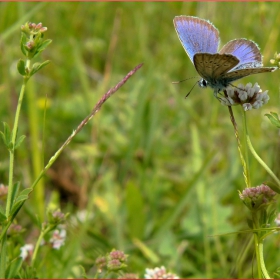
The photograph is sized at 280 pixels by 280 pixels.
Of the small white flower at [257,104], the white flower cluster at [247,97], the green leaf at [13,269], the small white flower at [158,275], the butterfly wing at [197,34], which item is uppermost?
the butterfly wing at [197,34]

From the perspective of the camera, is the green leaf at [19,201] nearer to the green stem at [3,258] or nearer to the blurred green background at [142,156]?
the green stem at [3,258]

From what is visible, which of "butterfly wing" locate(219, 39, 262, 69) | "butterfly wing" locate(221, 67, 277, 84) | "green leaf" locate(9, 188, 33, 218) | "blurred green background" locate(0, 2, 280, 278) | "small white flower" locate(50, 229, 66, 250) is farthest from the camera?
"blurred green background" locate(0, 2, 280, 278)

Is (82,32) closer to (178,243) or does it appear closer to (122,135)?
(122,135)

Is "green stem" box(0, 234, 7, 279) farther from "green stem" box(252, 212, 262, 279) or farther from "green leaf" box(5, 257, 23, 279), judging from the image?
"green stem" box(252, 212, 262, 279)

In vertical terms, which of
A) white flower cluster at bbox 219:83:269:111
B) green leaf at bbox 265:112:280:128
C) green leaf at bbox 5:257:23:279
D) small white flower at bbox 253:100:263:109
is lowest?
green leaf at bbox 5:257:23:279

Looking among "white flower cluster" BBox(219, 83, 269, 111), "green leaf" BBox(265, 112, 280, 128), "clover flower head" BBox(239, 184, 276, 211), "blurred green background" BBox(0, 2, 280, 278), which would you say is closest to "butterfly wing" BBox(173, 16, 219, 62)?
"white flower cluster" BBox(219, 83, 269, 111)

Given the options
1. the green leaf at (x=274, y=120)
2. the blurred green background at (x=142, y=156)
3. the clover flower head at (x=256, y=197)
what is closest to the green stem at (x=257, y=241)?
the clover flower head at (x=256, y=197)

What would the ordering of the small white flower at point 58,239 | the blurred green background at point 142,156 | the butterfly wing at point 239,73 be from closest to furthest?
1. the butterfly wing at point 239,73
2. the small white flower at point 58,239
3. the blurred green background at point 142,156
